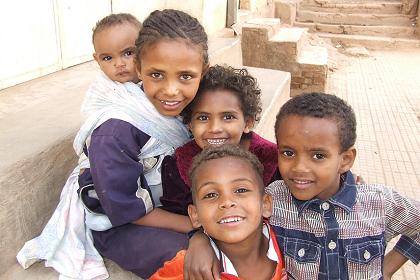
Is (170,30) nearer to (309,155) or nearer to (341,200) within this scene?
(309,155)

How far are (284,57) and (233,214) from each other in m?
5.24

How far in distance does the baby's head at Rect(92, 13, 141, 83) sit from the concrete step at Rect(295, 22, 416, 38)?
9540 mm

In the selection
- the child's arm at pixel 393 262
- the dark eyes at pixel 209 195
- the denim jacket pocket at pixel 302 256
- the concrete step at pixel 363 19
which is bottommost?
the concrete step at pixel 363 19

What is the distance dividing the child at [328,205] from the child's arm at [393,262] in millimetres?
146

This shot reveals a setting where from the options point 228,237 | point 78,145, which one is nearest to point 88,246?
point 78,145

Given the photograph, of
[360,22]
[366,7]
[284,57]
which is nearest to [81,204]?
[284,57]

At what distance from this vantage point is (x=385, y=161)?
4.37 m

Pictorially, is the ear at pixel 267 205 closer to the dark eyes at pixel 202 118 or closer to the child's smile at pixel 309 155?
the child's smile at pixel 309 155

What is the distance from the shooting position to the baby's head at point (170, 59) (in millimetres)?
1630

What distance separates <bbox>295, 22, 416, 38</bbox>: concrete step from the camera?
10438 mm

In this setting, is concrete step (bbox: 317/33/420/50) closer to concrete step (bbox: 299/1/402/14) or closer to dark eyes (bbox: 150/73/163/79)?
concrete step (bbox: 299/1/402/14)

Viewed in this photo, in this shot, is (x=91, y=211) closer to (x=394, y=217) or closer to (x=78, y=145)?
(x=78, y=145)

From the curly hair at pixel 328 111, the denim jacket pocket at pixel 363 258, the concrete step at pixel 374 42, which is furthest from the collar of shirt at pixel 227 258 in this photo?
the concrete step at pixel 374 42

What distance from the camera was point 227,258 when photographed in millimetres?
1481
